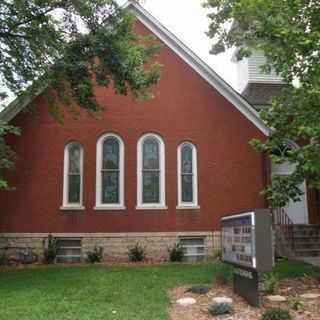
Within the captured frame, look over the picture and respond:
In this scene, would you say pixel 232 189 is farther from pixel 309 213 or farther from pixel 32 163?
pixel 32 163

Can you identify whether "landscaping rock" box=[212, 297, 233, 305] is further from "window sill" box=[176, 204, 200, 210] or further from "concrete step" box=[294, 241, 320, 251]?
"concrete step" box=[294, 241, 320, 251]

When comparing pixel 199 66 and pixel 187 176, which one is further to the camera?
pixel 199 66

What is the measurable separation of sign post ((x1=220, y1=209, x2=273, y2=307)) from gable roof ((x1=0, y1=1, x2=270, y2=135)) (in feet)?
23.9

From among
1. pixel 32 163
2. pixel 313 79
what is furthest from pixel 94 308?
pixel 32 163

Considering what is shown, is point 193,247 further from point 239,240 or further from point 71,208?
point 239,240

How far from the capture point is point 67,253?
48.5 ft

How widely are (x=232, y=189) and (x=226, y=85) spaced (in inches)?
143

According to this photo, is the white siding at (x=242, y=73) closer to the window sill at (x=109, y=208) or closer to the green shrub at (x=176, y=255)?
the window sill at (x=109, y=208)

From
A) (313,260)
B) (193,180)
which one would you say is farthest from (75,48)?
(313,260)

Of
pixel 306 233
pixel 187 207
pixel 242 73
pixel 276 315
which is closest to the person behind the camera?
pixel 276 315

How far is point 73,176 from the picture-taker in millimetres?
15094

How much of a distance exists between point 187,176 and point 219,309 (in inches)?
336

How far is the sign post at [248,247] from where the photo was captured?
24.9ft

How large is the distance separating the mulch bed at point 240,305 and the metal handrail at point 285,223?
541 cm
